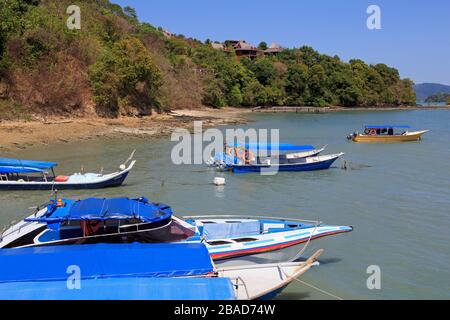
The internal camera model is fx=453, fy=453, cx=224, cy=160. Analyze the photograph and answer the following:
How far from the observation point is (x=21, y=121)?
143 feet

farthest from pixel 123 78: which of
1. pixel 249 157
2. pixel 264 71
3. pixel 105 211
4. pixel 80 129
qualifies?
pixel 264 71

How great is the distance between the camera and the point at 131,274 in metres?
9.81

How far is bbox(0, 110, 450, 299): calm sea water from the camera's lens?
1323cm

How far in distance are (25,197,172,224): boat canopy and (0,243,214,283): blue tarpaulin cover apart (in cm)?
101

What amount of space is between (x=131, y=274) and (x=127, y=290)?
3.49 feet

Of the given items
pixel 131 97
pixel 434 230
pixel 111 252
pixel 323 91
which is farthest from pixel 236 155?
pixel 323 91

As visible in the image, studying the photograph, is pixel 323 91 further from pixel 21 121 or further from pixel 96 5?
pixel 21 121

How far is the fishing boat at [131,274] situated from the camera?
870 cm

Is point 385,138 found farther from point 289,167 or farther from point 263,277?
point 263,277

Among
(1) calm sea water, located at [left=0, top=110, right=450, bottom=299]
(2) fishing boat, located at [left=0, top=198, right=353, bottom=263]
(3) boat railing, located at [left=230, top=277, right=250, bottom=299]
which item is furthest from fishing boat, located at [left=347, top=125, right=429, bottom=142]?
(3) boat railing, located at [left=230, top=277, right=250, bottom=299]

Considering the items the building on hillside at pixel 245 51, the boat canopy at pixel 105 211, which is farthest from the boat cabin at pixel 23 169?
the building on hillside at pixel 245 51

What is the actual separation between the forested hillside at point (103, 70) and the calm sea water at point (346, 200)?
515 inches

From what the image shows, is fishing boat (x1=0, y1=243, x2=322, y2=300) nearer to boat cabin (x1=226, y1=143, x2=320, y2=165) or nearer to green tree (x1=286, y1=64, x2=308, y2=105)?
boat cabin (x1=226, y1=143, x2=320, y2=165)

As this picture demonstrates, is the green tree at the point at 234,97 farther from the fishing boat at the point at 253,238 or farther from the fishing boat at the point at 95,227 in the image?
the fishing boat at the point at 95,227
